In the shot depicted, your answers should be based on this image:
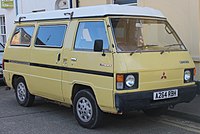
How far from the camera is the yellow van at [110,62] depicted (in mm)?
5996

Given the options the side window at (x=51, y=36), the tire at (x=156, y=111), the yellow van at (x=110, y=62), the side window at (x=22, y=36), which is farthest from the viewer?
the side window at (x=22, y=36)

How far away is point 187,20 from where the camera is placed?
9398 mm

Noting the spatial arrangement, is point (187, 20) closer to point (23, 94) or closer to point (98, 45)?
point (98, 45)

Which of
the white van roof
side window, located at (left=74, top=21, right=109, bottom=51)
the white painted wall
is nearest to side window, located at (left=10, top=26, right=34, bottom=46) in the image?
the white van roof

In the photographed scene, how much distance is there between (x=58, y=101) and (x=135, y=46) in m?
2.06

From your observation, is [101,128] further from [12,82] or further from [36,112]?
[12,82]

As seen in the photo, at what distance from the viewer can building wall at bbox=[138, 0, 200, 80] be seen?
9109mm

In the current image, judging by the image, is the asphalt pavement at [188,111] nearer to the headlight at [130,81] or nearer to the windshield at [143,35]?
the windshield at [143,35]

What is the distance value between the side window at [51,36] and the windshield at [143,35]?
4.18 feet

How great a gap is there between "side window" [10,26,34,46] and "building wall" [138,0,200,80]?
3.81 metres

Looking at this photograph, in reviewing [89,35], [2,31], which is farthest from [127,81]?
[2,31]

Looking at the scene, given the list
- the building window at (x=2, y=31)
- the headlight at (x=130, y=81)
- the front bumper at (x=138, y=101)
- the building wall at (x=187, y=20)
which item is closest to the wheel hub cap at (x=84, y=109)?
the front bumper at (x=138, y=101)

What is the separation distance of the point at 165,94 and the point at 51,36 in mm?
2667

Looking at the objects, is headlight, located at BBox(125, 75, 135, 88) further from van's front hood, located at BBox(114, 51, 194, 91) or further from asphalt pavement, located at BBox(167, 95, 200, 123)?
asphalt pavement, located at BBox(167, 95, 200, 123)
